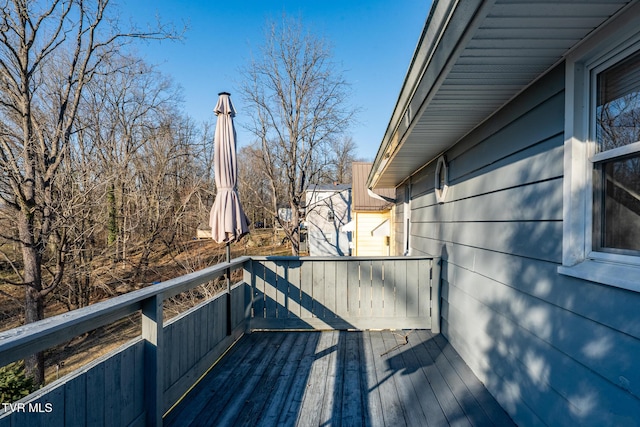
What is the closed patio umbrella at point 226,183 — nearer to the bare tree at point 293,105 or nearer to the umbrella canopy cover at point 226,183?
the umbrella canopy cover at point 226,183

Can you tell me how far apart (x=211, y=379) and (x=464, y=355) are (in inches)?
91.8

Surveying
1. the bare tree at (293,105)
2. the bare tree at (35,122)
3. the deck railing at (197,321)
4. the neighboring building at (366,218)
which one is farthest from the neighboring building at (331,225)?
the deck railing at (197,321)

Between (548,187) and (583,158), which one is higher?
(583,158)

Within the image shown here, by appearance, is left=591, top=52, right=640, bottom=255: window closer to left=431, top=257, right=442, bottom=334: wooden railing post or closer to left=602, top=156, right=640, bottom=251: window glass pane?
left=602, top=156, right=640, bottom=251: window glass pane

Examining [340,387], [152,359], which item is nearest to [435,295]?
[340,387]

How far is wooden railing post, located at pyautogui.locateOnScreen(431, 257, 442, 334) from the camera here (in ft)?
12.3

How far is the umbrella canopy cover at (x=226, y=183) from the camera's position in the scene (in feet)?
10.2

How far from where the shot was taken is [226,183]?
10.6 ft

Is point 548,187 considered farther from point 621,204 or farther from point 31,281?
point 31,281

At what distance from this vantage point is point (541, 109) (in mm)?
1939

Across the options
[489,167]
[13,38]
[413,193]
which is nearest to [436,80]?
[489,167]

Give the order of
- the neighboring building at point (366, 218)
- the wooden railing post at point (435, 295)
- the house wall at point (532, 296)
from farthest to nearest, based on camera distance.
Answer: the neighboring building at point (366, 218) → the wooden railing post at point (435, 295) → the house wall at point (532, 296)

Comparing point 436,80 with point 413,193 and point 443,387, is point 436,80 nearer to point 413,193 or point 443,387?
point 443,387

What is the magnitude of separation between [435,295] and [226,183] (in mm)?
2698
